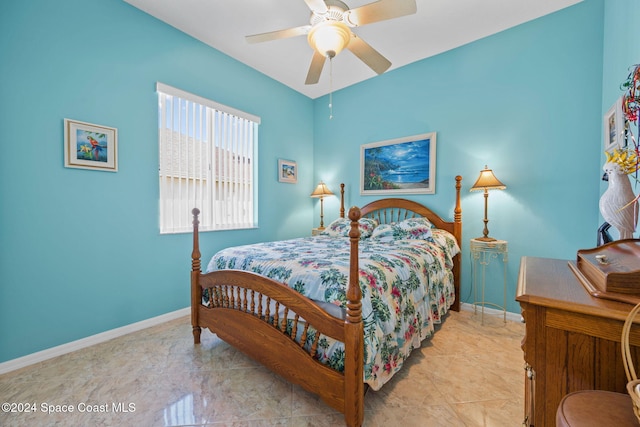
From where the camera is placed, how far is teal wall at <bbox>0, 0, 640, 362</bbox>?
1.96m

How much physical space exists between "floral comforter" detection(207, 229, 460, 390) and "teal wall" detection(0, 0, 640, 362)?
3.23 ft

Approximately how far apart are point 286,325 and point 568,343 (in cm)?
132

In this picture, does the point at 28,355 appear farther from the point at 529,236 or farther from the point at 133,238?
the point at 529,236

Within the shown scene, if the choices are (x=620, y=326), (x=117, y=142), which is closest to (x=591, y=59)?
(x=620, y=326)

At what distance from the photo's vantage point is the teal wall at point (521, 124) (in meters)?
2.38

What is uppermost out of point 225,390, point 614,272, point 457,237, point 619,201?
point 619,201

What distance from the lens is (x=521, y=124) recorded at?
269 cm

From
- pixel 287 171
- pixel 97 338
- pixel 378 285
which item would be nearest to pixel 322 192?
pixel 287 171

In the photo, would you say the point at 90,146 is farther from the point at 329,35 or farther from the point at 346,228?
the point at 346,228

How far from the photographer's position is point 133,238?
253cm

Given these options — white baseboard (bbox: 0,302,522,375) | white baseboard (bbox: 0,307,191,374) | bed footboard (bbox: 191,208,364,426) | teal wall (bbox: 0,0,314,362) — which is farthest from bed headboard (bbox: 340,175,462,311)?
white baseboard (bbox: 0,307,191,374)

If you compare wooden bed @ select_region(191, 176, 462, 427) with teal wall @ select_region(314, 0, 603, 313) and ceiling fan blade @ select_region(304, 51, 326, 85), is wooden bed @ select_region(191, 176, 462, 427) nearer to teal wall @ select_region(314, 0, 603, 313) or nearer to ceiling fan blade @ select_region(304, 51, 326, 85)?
ceiling fan blade @ select_region(304, 51, 326, 85)

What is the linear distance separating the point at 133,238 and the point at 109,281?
43 centimetres

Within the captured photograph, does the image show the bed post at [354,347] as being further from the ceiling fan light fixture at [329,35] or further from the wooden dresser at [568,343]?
the ceiling fan light fixture at [329,35]
